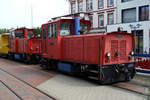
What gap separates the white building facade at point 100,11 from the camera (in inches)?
1061

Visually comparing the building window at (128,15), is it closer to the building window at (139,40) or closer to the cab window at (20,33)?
the building window at (139,40)

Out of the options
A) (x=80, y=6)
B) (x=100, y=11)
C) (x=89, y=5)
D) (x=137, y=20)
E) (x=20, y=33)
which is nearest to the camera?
(x=20, y=33)

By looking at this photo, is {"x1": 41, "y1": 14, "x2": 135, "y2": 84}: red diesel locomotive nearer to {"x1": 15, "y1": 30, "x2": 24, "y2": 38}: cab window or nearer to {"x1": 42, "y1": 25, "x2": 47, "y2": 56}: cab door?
{"x1": 42, "y1": 25, "x2": 47, "y2": 56}: cab door

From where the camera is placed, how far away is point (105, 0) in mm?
27516

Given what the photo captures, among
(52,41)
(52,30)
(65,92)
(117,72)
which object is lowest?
(65,92)

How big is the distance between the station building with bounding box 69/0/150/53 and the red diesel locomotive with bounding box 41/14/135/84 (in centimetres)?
1037

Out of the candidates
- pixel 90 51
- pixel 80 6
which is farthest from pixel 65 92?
pixel 80 6

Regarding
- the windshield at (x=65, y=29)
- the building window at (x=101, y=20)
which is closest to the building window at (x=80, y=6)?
the building window at (x=101, y=20)

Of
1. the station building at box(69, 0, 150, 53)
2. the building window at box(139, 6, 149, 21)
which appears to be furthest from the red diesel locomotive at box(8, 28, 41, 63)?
the building window at box(139, 6, 149, 21)

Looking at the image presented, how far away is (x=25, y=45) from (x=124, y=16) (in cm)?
1448

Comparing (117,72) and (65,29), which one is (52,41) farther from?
(117,72)

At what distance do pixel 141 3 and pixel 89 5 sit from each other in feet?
33.8

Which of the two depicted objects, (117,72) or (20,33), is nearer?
(117,72)

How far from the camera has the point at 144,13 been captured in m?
22.0
